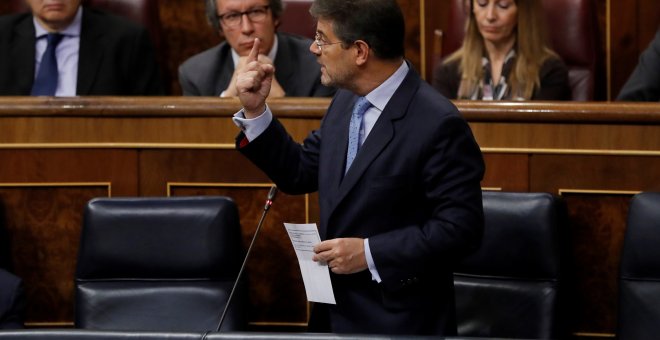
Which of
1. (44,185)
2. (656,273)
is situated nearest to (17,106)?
(44,185)

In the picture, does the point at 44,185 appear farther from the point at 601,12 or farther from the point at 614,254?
the point at 601,12

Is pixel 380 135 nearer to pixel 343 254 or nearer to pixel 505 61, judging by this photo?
pixel 343 254

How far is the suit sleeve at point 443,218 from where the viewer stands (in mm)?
1483

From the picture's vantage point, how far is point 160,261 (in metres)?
1.96

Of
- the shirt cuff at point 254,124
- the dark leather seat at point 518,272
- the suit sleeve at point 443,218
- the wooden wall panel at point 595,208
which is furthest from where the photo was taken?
the wooden wall panel at point 595,208

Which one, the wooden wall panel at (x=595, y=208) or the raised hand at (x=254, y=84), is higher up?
the raised hand at (x=254, y=84)

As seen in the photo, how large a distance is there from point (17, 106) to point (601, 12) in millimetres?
1520

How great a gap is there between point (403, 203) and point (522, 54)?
1053 mm

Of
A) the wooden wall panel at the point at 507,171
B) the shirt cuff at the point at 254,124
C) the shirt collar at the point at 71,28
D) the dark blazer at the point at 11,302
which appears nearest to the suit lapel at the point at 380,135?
the shirt cuff at the point at 254,124

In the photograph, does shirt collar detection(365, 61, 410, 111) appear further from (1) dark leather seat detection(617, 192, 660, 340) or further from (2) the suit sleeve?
(1) dark leather seat detection(617, 192, 660, 340)

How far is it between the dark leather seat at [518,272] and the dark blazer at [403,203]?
1.18ft

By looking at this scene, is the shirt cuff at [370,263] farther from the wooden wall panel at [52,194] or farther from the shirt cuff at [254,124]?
the wooden wall panel at [52,194]

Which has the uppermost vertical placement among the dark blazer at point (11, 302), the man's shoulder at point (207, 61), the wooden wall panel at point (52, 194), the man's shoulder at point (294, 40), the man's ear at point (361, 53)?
the man's ear at point (361, 53)

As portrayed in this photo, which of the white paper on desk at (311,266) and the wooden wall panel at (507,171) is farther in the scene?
the wooden wall panel at (507,171)
